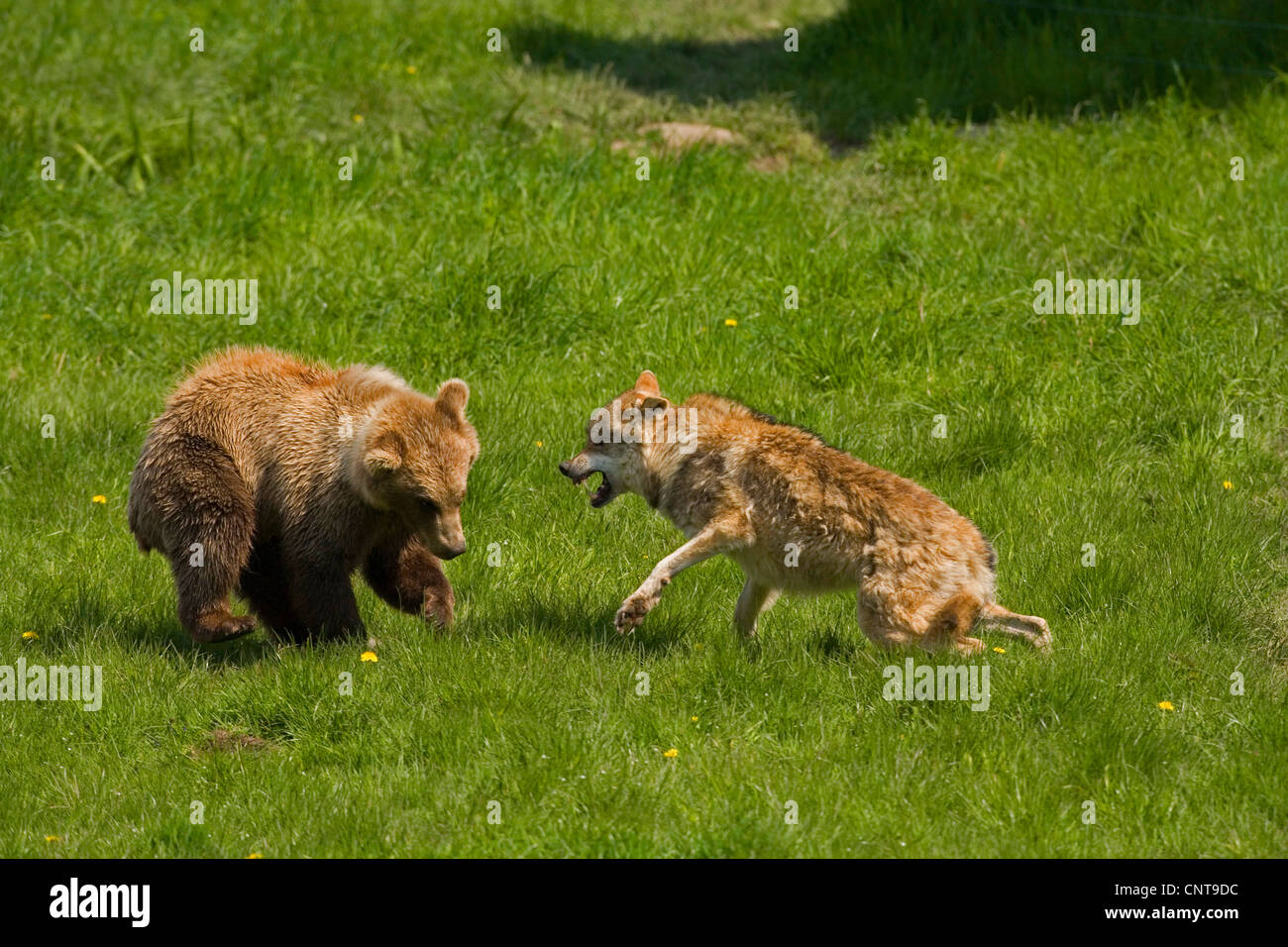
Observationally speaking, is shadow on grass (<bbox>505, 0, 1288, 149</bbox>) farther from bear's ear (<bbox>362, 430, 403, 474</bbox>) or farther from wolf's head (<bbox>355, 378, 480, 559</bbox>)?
bear's ear (<bbox>362, 430, 403, 474</bbox>)

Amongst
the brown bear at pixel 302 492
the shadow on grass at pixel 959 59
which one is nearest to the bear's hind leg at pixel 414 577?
the brown bear at pixel 302 492

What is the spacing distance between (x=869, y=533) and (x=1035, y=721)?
110 cm

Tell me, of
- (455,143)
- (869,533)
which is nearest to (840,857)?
(869,533)

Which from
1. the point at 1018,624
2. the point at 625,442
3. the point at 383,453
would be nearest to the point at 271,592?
the point at 383,453

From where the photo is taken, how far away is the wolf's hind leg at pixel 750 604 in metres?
7.38

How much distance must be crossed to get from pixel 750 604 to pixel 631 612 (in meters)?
0.77

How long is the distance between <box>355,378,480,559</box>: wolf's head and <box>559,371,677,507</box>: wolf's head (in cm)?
60

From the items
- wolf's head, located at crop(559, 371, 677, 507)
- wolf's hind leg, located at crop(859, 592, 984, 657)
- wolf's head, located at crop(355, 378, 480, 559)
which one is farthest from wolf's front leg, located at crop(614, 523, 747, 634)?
wolf's head, located at crop(355, 378, 480, 559)

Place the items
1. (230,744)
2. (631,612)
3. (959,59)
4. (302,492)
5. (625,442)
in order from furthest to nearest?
1. (959,59)
2. (625,442)
3. (302,492)
4. (631,612)
5. (230,744)

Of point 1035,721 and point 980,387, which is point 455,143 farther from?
point 1035,721

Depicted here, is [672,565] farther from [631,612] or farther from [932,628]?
[932,628]

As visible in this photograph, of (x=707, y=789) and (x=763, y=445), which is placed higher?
(x=763, y=445)

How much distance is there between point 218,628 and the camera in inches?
283

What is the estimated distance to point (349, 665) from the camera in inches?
272
